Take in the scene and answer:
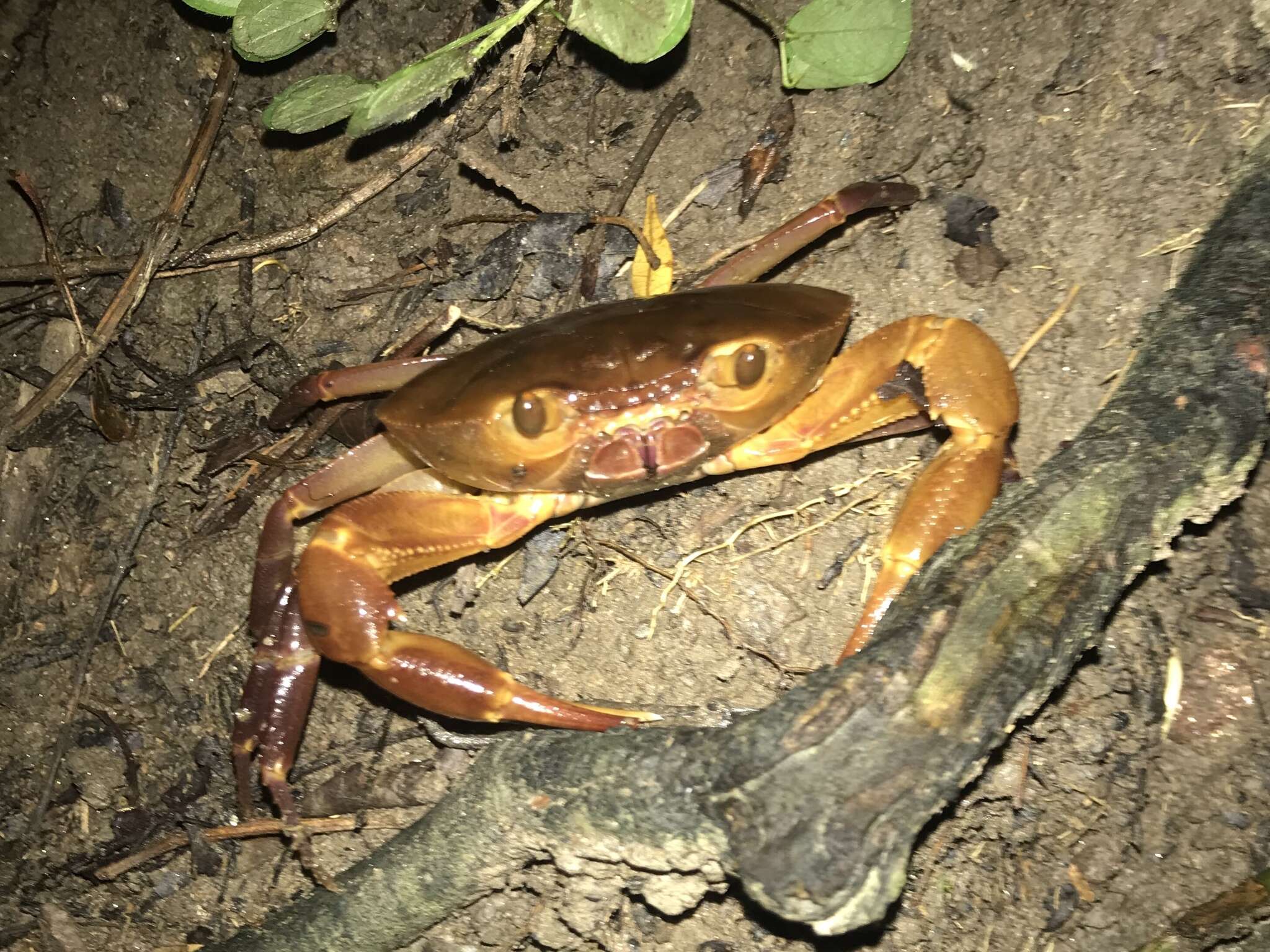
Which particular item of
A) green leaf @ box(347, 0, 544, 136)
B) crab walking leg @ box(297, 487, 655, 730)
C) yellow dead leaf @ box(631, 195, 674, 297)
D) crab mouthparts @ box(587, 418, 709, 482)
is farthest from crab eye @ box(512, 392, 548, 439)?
green leaf @ box(347, 0, 544, 136)

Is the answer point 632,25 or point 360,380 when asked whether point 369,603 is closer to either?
point 360,380

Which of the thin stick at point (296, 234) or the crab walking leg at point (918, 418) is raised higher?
the thin stick at point (296, 234)

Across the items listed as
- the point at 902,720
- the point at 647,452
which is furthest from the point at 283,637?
the point at 902,720

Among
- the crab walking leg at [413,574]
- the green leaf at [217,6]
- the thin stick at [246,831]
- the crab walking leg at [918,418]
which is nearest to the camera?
the crab walking leg at [918,418]

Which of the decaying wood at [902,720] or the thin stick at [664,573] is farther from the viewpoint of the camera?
the thin stick at [664,573]

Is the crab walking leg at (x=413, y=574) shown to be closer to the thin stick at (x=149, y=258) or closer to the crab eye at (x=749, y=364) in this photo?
the crab eye at (x=749, y=364)

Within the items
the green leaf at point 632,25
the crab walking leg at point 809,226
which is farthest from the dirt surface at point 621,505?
the green leaf at point 632,25

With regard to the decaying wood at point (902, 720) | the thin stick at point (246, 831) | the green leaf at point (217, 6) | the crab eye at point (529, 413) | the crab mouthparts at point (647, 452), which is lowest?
the thin stick at point (246, 831)
